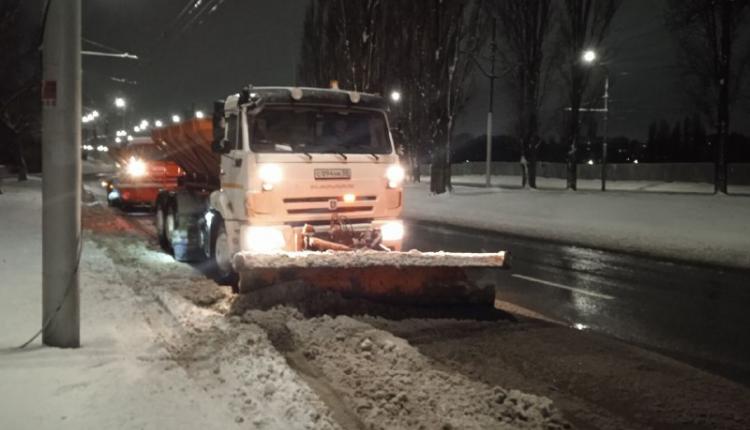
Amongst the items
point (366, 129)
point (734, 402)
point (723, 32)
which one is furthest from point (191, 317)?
point (723, 32)

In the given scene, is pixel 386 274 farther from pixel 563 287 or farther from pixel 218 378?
pixel 563 287

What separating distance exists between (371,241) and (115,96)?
51.7m

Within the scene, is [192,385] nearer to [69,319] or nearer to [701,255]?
[69,319]

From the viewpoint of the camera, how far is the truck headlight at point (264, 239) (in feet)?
31.9

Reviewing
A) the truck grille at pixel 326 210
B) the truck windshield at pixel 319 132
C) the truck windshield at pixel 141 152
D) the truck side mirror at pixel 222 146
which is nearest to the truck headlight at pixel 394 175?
the truck windshield at pixel 319 132

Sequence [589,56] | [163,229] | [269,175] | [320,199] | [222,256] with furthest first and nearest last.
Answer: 1. [589,56]
2. [163,229]
3. [222,256]
4. [320,199]
5. [269,175]

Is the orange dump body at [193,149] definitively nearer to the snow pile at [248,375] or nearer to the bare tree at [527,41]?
the snow pile at [248,375]

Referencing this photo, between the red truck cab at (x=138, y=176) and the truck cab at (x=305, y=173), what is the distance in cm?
963

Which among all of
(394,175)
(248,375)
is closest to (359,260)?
(394,175)

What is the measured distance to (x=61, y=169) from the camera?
20.7ft

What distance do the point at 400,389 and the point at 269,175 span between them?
4.62 m

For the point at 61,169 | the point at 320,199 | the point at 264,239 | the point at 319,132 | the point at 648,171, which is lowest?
the point at 264,239

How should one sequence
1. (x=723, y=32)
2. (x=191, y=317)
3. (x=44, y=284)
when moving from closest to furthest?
1. (x=44, y=284)
2. (x=191, y=317)
3. (x=723, y=32)

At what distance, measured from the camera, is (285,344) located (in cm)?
719
